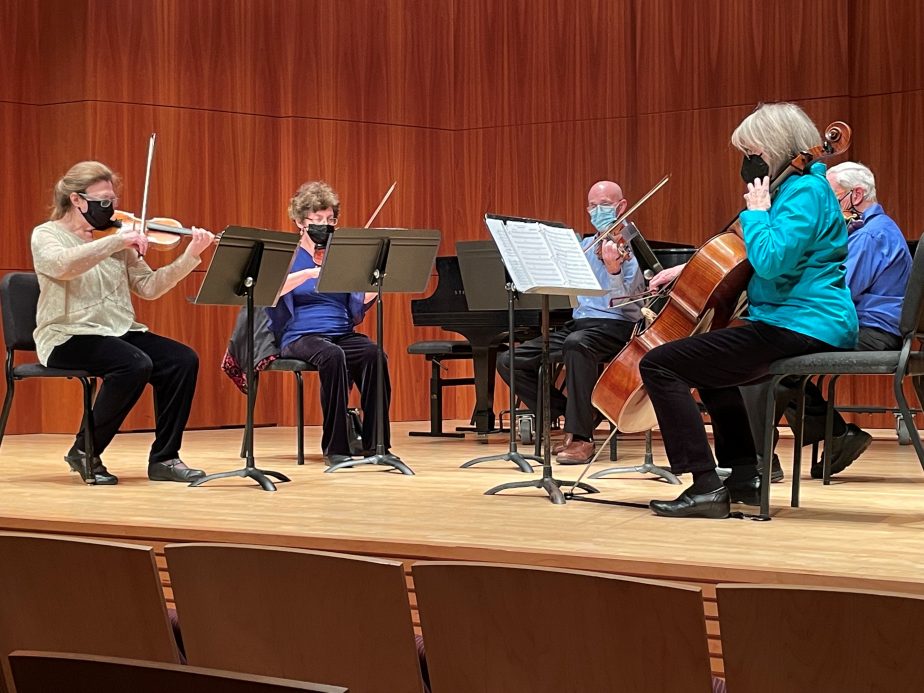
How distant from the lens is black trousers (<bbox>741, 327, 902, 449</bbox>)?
13.9ft

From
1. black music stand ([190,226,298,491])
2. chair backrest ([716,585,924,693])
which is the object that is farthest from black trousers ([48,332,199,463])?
chair backrest ([716,585,924,693])

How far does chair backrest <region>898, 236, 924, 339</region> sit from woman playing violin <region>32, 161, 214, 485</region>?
7.81 feet

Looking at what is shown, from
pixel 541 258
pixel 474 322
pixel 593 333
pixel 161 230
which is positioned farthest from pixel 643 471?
pixel 161 230

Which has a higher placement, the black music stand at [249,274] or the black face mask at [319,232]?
the black face mask at [319,232]

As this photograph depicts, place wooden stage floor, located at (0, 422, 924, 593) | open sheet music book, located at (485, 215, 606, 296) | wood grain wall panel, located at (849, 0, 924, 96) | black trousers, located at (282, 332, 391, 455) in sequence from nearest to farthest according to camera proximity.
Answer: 1. wooden stage floor, located at (0, 422, 924, 593)
2. open sheet music book, located at (485, 215, 606, 296)
3. black trousers, located at (282, 332, 391, 455)
4. wood grain wall panel, located at (849, 0, 924, 96)

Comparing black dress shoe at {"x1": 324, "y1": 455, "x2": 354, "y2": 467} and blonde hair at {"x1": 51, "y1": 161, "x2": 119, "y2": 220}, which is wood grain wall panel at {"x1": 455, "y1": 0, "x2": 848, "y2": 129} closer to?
black dress shoe at {"x1": 324, "y1": 455, "x2": 354, "y2": 467}

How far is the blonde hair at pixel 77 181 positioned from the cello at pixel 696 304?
208cm

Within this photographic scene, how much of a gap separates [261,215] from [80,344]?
9.42ft

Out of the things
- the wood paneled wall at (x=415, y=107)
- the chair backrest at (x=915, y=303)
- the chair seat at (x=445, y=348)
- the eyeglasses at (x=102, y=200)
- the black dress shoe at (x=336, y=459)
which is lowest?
the black dress shoe at (x=336, y=459)

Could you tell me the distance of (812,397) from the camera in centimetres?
464

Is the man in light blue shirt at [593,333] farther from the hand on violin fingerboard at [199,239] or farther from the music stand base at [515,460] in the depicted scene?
the hand on violin fingerboard at [199,239]

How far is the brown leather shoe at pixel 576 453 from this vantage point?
495cm

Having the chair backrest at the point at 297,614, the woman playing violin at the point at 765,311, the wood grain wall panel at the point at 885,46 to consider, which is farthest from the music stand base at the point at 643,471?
the wood grain wall panel at the point at 885,46

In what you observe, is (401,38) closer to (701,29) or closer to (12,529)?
(701,29)
